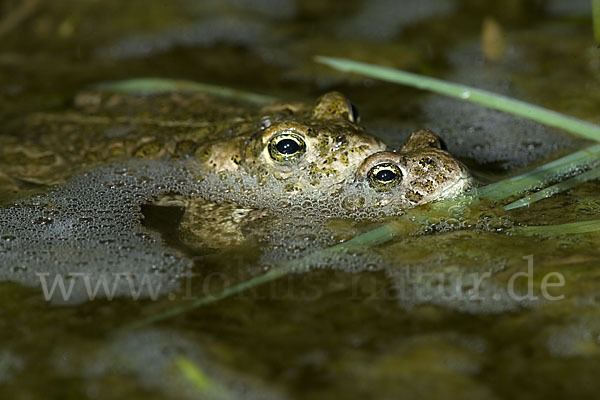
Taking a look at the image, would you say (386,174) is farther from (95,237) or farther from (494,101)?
(95,237)

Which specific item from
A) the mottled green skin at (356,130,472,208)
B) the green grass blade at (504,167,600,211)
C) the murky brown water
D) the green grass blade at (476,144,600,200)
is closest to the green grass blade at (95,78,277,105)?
the murky brown water

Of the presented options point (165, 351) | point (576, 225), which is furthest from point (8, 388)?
point (576, 225)

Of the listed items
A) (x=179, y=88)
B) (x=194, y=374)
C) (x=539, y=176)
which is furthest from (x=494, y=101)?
(x=194, y=374)

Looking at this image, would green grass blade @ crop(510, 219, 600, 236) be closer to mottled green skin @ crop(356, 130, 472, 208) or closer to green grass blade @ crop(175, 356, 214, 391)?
mottled green skin @ crop(356, 130, 472, 208)

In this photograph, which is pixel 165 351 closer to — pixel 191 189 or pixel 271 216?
pixel 271 216

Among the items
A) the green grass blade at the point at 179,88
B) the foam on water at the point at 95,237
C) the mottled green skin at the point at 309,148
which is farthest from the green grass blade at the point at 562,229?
the green grass blade at the point at 179,88

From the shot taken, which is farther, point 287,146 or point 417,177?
point 287,146

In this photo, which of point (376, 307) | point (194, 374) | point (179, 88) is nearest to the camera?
point (194, 374)

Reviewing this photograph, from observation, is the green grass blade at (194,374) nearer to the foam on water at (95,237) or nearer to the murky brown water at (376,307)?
the murky brown water at (376,307)
